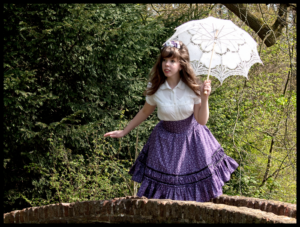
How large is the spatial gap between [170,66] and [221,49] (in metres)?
0.42

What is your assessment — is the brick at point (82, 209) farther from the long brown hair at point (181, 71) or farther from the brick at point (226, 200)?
the brick at point (226, 200)

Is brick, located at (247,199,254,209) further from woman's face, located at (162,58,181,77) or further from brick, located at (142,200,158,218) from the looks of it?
woman's face, located at (162,58,181,77)

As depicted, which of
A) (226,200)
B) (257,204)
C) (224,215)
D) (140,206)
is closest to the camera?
(224,215)

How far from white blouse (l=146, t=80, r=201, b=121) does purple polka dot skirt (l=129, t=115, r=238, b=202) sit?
8cm

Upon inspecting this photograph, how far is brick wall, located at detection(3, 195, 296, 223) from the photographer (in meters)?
1.99

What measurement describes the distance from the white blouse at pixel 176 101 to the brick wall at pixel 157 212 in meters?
0.70

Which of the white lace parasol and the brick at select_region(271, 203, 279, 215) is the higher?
the white lace parasol

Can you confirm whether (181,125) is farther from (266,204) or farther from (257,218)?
(257,218)

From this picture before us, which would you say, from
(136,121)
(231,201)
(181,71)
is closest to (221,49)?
(181,71)

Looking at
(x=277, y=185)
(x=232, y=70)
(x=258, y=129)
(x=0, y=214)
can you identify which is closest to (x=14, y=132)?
(x=0, y=214)

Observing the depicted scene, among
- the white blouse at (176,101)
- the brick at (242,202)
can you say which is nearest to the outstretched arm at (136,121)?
the white blouse at (176,101)

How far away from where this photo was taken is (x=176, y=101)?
2.70 metres

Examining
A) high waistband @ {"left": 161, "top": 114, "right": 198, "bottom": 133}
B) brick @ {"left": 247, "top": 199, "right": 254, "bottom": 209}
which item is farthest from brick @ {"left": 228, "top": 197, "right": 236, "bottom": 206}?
high waistband @ {"left": 161, "top": 114, "right": 198, "bottom": 133}

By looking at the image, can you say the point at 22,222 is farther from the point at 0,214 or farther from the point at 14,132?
the point at 14,132
